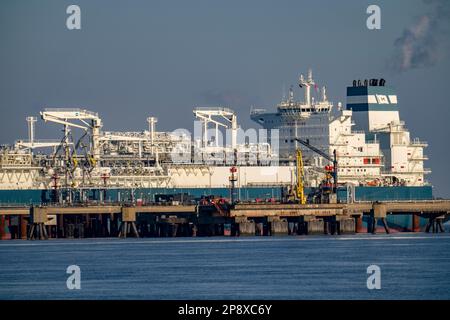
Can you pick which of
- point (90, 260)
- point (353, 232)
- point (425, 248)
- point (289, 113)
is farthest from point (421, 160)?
point (90, 260)

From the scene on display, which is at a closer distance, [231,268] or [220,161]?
[231,268]

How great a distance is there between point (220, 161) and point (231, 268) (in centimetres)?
5916

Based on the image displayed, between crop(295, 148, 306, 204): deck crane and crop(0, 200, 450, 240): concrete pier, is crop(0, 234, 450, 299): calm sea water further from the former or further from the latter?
crop(295, 148, 306, 204): deck crane

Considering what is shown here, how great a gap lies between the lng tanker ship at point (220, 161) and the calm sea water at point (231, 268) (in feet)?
70.2

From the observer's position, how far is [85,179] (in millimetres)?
129500

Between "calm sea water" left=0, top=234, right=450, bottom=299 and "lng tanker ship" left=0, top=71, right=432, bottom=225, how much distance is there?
2139 centimetres

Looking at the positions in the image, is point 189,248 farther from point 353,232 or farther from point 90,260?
point 353,232

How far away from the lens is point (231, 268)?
79.0m

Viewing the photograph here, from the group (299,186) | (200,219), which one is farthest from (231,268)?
(299,186)

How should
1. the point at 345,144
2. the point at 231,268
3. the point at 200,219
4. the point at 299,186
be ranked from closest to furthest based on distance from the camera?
the point at 231,268
the point at 200,219
the point at 299,186
the point at 345,144

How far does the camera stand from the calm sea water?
2640 inches

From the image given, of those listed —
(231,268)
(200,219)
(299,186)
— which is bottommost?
(231,268)

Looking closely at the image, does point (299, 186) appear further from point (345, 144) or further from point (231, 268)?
point (231, 268)

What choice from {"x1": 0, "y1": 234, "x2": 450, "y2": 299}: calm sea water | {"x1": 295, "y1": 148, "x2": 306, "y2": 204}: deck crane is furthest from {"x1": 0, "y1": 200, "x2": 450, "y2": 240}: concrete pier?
{"x1": 0, "y1": 234, "x2": 450, "y2": 299}: calm sea water
